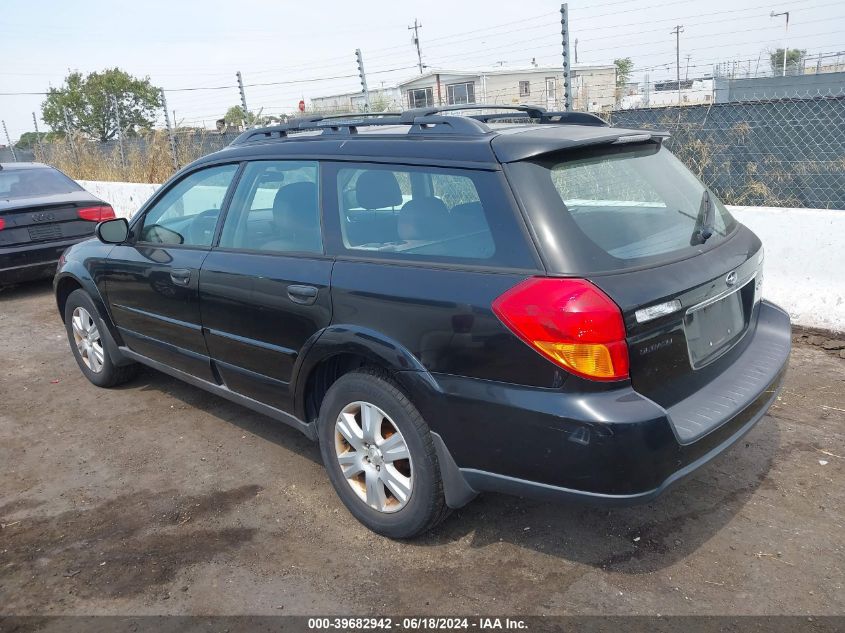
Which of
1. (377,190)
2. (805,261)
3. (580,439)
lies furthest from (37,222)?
(805,261)

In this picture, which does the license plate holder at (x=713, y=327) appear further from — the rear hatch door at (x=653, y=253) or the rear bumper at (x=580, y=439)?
the rear bumper at (x=580, y=439)

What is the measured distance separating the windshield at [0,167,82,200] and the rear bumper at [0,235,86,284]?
0.83 meters

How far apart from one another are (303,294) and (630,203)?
4.90 ft

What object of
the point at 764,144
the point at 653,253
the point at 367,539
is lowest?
the point at 367,539

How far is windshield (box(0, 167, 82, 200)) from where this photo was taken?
339 inches

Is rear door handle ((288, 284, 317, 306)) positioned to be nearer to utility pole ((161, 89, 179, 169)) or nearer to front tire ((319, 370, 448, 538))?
front tire ((319, 370, 448, 538))

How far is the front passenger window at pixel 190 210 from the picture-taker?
3969 mm

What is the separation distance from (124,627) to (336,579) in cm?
81

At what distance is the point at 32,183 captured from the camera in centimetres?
890

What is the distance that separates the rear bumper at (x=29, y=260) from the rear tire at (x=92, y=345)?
3170mm

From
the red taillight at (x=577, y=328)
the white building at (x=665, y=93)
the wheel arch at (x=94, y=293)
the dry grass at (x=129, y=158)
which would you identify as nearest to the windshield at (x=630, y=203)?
the red taillight at (x=577, y=328)

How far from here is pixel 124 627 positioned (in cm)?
269

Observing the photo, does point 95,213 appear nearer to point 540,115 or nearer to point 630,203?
point 540,115

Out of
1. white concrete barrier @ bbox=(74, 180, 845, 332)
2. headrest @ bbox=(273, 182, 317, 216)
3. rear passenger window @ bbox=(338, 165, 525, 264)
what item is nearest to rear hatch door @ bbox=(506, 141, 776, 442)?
rear passenger window @ bbox=(338, 165, 525, 264)
